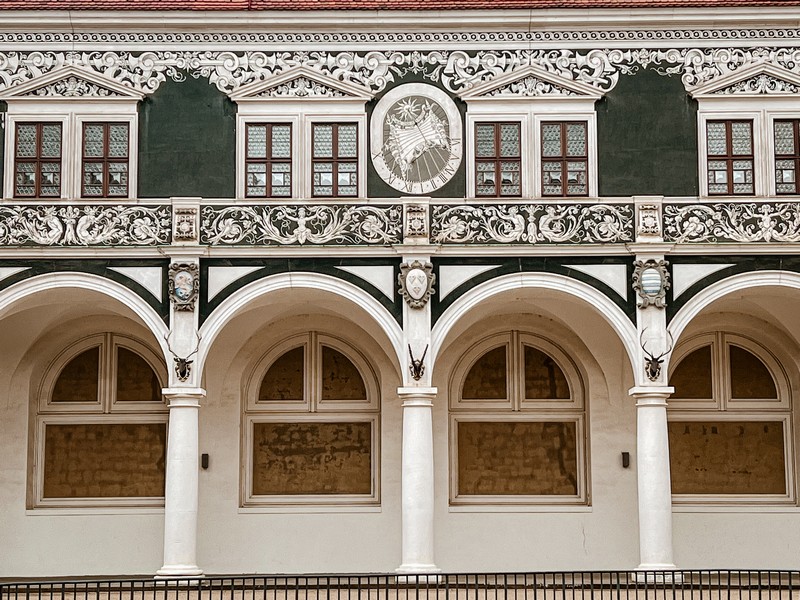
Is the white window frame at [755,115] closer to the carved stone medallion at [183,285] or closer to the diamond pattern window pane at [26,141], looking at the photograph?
the carved stone medallion at [183,285]

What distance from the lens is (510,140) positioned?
72.4ft

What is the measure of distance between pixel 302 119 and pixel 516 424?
294 inches

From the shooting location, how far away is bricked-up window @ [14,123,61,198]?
2180cm

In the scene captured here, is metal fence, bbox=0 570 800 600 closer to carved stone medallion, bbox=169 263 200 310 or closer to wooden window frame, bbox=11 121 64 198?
carved stone medallion, bbox=169 263 200 310

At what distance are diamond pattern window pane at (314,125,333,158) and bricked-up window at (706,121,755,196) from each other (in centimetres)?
688

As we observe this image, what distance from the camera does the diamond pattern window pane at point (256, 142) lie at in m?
22.0

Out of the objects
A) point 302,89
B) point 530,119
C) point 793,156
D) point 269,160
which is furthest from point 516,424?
point 302,89

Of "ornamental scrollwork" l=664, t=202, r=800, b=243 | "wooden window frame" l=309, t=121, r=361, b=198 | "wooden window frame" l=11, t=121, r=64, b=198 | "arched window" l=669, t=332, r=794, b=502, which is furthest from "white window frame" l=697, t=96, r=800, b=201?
"wooden window frame" l=11, t=121, r=64, b=198

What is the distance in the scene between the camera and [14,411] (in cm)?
2389

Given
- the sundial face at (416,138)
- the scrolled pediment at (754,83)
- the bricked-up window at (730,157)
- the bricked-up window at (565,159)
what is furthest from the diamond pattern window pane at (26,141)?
the bricked-up window at (730,157)

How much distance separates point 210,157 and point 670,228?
329 inches

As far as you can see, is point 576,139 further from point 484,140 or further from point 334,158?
point 334,158

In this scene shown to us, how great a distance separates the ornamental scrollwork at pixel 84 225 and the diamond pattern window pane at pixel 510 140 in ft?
20.3

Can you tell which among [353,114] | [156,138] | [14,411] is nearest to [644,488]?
[353,114]
